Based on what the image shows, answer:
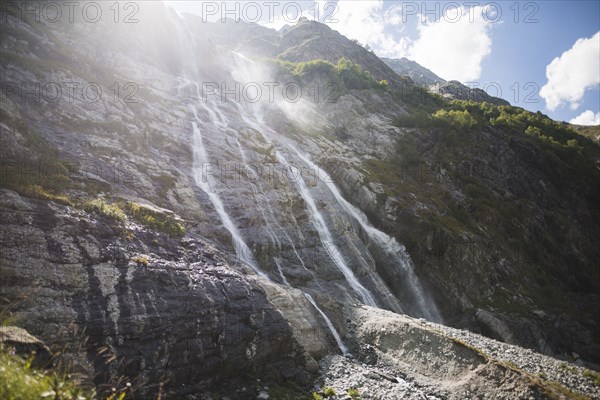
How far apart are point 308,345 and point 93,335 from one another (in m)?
10.2

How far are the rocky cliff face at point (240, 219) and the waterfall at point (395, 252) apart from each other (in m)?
0.24

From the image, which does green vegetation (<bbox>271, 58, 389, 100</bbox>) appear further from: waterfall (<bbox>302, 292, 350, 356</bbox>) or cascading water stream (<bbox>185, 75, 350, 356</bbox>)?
waterfall (<bbox>302, 292, 350, 356</bbox>)

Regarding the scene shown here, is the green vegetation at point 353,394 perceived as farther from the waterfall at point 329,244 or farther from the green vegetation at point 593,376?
the green vegetation at point 593,376

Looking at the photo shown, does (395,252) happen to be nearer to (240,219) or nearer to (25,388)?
(240,219)

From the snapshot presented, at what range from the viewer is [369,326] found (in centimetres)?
2108

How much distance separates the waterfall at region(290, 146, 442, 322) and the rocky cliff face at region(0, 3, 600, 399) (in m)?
0.24

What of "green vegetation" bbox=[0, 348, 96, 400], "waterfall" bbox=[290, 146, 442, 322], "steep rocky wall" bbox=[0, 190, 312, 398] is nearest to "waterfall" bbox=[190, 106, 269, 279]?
"steep rocky wall" bbox=[0, 190, 312, 398]

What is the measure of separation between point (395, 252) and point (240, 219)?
16.7 m

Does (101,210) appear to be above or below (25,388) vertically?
below

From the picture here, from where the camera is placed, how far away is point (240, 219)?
29125 millimetres

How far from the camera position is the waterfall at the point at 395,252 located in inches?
1312

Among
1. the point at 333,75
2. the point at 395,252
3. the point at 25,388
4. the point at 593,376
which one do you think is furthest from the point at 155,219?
the point at 333,75

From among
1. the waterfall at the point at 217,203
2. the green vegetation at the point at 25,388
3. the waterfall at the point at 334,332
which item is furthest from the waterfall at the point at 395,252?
the green vegetation at the point at 25,388

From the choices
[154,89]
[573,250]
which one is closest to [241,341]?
[154,89]
